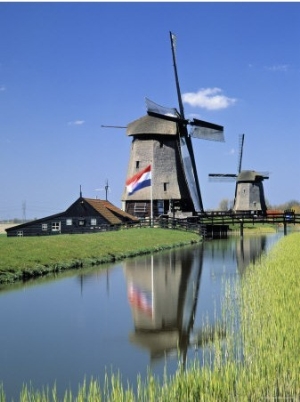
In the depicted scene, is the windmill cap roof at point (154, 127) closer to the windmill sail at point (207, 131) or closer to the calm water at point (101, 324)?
the windmill sail at point (207, 131)

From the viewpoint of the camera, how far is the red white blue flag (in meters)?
39.9

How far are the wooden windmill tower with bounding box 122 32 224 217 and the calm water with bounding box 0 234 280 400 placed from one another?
25062 mm

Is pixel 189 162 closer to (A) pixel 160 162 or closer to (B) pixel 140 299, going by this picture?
(A) pixel 160 162

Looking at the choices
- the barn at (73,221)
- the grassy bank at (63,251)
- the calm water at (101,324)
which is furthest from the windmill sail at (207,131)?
the calm water at (101,324)

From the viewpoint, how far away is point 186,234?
117 ft

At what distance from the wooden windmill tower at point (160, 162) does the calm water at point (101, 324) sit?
2506 centimetres

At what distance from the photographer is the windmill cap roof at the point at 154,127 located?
4097cm

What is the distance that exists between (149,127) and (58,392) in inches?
1441

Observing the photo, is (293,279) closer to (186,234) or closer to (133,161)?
(186,234)

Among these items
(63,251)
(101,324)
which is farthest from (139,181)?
(101,324)

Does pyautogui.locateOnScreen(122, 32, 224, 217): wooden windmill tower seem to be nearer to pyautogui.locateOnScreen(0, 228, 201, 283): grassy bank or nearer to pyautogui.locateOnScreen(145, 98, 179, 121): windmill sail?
pyautogui.locateOnScreen(145, 98, 179, 121): windmill sail

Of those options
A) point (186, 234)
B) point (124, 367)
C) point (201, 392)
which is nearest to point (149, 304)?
point (124, 367)

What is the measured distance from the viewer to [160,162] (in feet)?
136

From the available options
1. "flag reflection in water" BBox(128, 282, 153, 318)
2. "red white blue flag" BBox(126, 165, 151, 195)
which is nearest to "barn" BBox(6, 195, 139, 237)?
"red white blue flag" BBox(126, 165, 151, 195)
